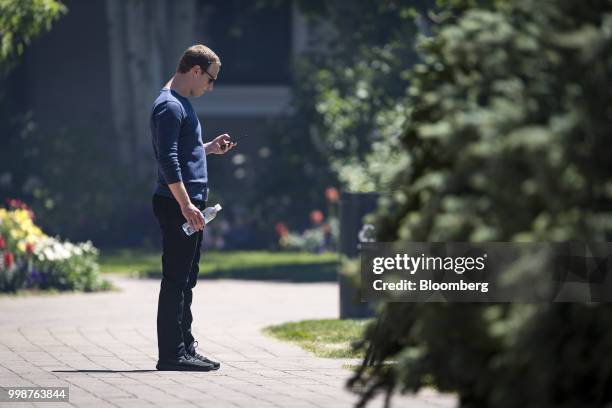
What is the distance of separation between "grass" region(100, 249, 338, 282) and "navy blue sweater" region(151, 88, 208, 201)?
6022mm

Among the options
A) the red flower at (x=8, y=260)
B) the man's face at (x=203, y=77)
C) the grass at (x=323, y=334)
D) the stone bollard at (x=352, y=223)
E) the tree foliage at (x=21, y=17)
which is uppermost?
the tree foliage at (x=21, y=17)

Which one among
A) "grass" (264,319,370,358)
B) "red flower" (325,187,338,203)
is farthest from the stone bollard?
"red flower" (325,187,338,203)

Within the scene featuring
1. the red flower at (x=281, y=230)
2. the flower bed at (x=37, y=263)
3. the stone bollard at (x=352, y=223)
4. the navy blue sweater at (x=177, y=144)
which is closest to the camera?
the navy blue sweater at (x=177, y=144)

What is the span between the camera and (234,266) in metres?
15.0

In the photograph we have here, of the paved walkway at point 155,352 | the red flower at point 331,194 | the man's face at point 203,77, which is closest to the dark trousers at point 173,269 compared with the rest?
A: the paved walkway at point 155,352

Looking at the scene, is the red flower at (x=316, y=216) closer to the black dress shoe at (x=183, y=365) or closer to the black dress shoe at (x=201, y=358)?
the black dress shoe at (x=201, y=358)

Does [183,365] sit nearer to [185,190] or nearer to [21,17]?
[185,190]

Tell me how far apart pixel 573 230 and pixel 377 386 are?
1.18 metres

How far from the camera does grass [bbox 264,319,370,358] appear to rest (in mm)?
8826

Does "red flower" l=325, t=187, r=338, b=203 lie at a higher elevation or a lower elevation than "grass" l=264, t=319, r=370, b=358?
higher

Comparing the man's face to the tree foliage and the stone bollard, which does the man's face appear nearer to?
the stone bollard

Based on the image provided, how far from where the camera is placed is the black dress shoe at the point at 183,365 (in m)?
7.86

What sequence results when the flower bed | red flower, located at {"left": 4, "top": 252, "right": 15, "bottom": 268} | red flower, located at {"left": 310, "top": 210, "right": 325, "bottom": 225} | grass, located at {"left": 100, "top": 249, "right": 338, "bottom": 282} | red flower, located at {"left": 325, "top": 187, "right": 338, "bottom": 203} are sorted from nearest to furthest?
red flower, located at {"left": 4, "top": 252, "right": 15, "bottom": 268}, the flower bed, grass, located at {"left": 100, "top": 249, "right": 338, "bottom": 282}, red flower, located at {"left": 325, "top": 187, "right": 338, "bottom": 203}, red flower, located at {"left": 310, "top": 210, "right": 325, "bottom": 225}

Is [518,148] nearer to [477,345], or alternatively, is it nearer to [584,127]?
[584,127]
